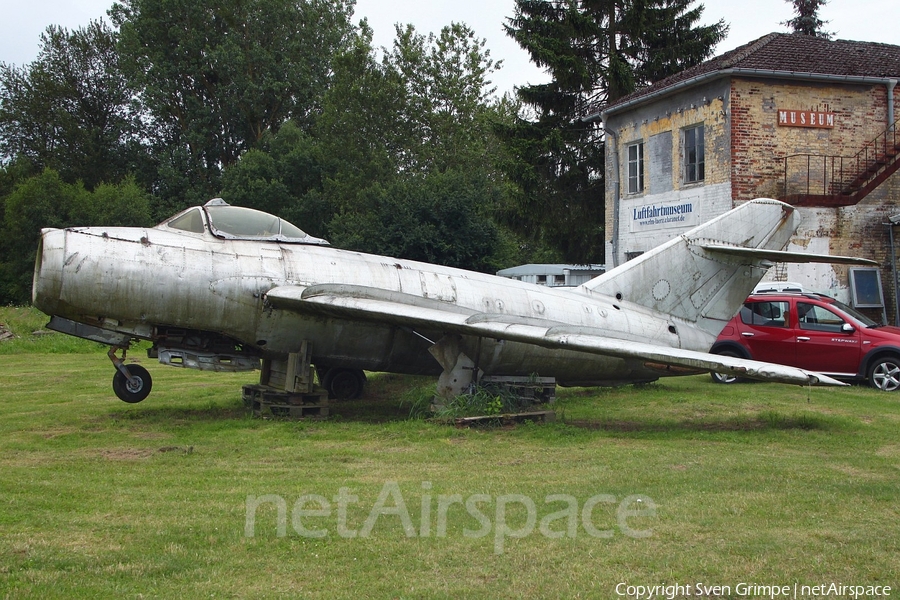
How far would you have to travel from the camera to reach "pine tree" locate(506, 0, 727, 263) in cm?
2942

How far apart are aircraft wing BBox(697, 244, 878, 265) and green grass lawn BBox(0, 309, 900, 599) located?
2317 millimetres

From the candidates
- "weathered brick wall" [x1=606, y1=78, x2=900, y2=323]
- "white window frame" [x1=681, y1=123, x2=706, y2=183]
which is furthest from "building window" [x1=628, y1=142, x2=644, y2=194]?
"weathered brick wall" [x1=606, y1=78, x2=900, y2=323]

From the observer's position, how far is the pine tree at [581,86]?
29.4 metres

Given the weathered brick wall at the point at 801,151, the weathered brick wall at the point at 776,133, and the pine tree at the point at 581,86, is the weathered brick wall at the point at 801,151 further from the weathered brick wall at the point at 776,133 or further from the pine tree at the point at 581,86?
the pine tree at the point at 581,86

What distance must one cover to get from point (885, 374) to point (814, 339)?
1.34 meters

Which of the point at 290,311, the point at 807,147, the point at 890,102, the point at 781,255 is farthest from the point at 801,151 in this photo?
the point at 290,311

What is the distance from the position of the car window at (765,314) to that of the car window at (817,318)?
0.29 metres

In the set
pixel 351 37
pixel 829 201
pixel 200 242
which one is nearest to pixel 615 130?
pixel 829 201

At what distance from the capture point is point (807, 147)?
20.9 metres

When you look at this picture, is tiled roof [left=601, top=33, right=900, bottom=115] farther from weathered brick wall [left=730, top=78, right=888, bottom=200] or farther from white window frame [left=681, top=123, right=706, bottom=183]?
white window frame [left=681, top=123, right=706, bottom=183]

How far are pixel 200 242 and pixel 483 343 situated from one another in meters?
4.38

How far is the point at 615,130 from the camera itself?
25.6 meters

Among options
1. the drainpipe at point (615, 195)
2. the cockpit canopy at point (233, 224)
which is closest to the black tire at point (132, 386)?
the cockpit canopy at point (233, 224)

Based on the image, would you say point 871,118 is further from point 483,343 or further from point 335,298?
point 335,298
